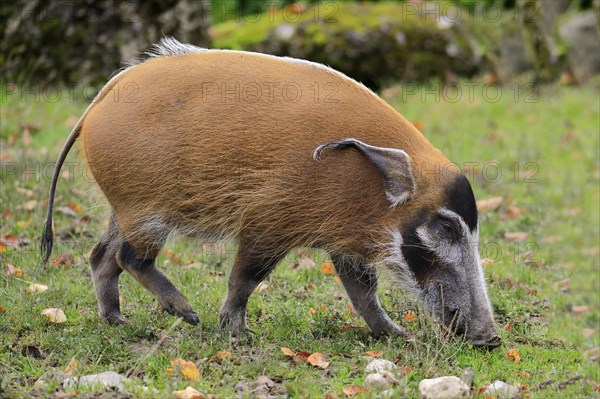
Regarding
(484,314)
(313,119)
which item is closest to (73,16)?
(313,119)

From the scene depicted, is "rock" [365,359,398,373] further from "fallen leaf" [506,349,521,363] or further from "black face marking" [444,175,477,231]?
"black face marking" [444,175,477,231]

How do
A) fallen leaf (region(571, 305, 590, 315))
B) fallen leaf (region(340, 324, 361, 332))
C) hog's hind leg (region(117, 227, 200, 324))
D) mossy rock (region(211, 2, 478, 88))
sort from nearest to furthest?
hog's hind leg (region(117, 227, 200, 324))
fallen leaf (region(340, 324, 361, 332))
fallen leaf (region(571, 305, 590, 315))
mossy rock (region(211, 2, 478, 88))

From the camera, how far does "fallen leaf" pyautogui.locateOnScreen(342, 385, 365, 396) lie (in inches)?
189

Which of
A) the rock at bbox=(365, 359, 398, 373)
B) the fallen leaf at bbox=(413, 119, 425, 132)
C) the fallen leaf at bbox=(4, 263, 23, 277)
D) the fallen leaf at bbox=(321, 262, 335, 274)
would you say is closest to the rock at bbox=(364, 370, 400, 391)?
the rock at bbox=(365, 359, 398, 373)

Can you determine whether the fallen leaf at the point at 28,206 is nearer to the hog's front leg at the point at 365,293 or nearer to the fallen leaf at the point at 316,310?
the fallen leaf at the point at 316,310

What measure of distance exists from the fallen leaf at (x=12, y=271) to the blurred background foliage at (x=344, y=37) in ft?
17.4

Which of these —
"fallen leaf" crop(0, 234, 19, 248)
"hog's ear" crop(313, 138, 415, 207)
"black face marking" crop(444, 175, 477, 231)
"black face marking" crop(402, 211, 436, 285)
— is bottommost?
"fallen leaf" crop(0, 234, 19, 248)

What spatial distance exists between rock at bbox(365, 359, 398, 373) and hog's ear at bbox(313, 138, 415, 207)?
3.07 ft

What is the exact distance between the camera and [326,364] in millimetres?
5234

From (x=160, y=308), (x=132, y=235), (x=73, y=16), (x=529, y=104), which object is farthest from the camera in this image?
(x=529, y=104)

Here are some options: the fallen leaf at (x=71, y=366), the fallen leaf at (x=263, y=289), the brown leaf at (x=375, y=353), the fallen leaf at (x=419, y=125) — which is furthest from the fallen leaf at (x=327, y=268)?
the fallen leaf at (x=419, y=125)

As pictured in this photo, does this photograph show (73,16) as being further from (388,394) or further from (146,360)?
(388,394)

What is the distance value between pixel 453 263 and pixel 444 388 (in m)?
0.92

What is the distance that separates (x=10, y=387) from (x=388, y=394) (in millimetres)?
1959
